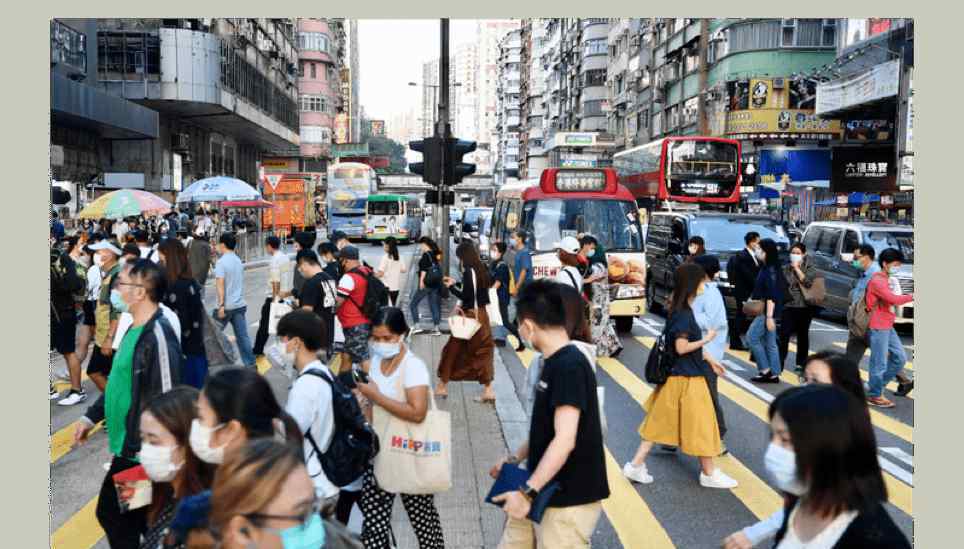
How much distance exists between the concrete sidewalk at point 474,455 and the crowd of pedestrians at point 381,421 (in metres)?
0.26

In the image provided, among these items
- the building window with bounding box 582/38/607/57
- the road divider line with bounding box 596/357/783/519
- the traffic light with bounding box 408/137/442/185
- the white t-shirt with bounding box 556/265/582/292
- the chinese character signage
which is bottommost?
the road divider line with bounding box 596/357/783/519

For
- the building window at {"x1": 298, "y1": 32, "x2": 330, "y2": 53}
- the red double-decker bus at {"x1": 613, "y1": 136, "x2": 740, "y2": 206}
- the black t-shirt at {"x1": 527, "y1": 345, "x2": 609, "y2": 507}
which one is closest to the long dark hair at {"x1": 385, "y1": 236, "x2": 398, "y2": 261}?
the black t-shirt at {"x1": 527, "y1": 345, "x2": 609, "y2": 507}

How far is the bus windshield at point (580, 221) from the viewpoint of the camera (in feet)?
50.4

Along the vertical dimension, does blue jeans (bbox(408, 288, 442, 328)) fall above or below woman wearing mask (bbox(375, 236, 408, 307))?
below

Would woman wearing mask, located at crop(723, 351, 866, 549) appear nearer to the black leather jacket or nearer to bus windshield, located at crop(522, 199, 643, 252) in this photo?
the black leather jacket

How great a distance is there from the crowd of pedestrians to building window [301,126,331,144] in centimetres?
7948

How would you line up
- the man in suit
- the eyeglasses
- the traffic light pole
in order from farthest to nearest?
the traffic light pole → the man in suit → the eyeglasses

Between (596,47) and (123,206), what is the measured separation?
6464 cm

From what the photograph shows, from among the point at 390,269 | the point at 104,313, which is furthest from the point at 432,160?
the point at 104,313

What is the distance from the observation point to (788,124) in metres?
40.0

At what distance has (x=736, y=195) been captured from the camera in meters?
26.7

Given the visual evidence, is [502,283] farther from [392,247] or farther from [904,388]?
[904,388]

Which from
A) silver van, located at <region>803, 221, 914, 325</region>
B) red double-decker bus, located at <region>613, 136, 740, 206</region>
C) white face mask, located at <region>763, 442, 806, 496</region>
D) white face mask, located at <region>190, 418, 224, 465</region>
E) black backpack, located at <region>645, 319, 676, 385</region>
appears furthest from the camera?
red double-decker bus, located at <region>613, 136, 740, 206</region>

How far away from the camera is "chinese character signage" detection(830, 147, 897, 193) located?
109 ft
